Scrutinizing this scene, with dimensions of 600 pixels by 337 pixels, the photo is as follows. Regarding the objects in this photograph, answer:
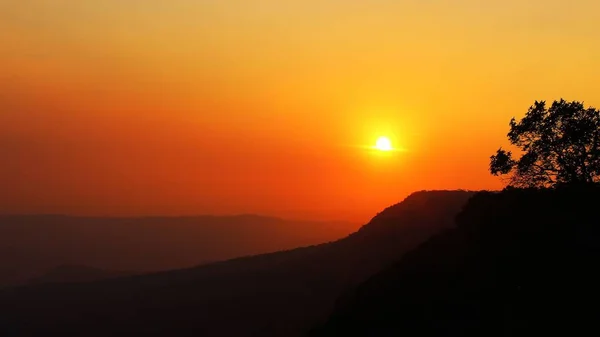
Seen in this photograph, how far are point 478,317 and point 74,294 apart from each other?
132 meters

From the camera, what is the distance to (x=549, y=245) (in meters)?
30.7

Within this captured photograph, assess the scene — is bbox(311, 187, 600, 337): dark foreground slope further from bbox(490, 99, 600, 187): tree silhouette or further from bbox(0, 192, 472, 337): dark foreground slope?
bbox(0, 192, 472, 337): dark foreground slope

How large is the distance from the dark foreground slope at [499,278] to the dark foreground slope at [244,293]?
49395mm

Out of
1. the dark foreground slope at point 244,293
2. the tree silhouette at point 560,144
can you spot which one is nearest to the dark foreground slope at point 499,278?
the tree silhouette at point 560,144

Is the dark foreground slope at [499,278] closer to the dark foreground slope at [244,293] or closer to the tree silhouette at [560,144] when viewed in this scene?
the tree silhouette at [560,144]

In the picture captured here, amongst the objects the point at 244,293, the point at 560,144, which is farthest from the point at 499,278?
the point at 244,293

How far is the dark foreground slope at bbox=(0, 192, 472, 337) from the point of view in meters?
92.2

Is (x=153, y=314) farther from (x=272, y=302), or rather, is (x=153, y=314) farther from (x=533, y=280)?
(x=533, y=280)

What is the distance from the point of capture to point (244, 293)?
109 metres

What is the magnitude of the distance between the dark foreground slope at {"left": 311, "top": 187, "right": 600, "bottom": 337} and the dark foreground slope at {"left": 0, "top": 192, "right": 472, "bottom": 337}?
49395 mm

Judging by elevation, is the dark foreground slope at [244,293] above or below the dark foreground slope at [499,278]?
above

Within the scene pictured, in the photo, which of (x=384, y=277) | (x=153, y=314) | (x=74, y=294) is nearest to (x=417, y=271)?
(x=384, y=277)

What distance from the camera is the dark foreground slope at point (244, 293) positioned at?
92.2 m

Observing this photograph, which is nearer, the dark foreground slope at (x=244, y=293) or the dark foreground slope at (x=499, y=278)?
the dark foreground slope at (x=499, y=278)
